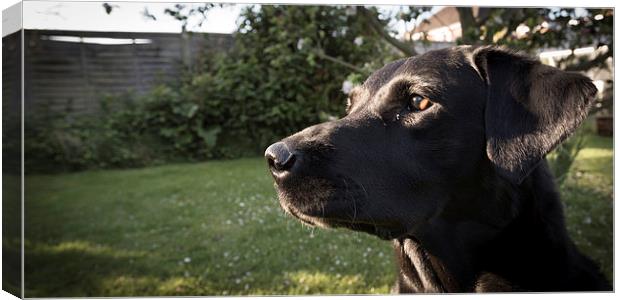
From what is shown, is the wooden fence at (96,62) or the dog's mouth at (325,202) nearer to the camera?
the dog's mouth at (325,202)

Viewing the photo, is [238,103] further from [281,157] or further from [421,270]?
[281,157]

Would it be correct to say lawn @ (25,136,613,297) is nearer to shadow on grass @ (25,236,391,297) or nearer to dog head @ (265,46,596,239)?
shadow on grass @ (25,236,391,297)

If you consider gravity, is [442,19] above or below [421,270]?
above

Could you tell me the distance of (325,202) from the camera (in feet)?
6.05

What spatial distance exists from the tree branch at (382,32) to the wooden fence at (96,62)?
1.04 m

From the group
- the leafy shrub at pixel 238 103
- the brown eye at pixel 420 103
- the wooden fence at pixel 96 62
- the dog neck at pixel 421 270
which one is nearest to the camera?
the brown eye at pixel 420 103

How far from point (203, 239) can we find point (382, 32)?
2.09 metres

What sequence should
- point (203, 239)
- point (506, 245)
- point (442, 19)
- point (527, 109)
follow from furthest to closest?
point (203, 239)
point (442, 19)
point (506, 245)
point (527, 109)

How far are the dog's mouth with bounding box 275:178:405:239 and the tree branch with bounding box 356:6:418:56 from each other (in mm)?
2022

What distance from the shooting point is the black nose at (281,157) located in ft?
5.89

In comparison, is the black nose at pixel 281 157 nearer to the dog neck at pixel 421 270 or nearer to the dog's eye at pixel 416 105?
the dog's eye at pixel 416 105

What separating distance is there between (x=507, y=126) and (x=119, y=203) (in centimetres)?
383

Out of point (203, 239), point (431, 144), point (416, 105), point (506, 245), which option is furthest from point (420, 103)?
point (203, 239)

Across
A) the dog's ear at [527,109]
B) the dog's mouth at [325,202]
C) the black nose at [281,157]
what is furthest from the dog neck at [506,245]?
the black nose at [281,157]
